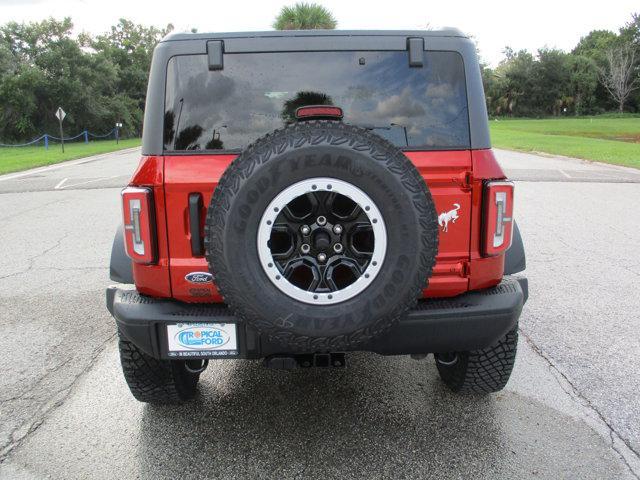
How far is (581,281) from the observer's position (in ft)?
18.6

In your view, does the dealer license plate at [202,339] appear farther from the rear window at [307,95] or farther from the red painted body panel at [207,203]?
the rear window at [307,95]

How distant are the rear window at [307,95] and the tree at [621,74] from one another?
8736 cm

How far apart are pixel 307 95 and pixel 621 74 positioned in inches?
3475

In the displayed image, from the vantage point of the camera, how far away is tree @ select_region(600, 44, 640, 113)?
78000 millimetres

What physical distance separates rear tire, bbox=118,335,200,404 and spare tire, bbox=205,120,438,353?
96cm

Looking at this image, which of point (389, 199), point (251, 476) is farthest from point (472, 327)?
point (251, 476)

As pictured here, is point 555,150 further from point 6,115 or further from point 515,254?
point 6,115

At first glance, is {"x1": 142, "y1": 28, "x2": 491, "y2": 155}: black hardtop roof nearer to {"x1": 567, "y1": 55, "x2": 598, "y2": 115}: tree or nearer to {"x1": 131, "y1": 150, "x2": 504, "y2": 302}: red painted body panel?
{"x1": 131, "y1": 150, "x2": 504, "y2": 302}: red painted body panel

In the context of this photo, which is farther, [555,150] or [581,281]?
[555,150]

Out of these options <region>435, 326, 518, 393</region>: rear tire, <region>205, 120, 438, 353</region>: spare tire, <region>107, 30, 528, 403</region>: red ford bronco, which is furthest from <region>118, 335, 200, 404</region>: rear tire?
<region>435, 326, 518, 393</region>: rear tire

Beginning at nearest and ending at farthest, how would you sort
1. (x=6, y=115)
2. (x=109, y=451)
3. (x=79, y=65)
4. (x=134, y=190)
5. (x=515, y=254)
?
(x=134, y=190) < (x=109, y=451) < (x=515, y=254) < (x=6, y=115) < (x=79, y=65)

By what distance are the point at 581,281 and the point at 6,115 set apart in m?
45.3

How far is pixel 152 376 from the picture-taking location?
3025 millimetres

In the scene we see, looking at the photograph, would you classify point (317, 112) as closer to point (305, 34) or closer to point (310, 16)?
point (305, 34)
